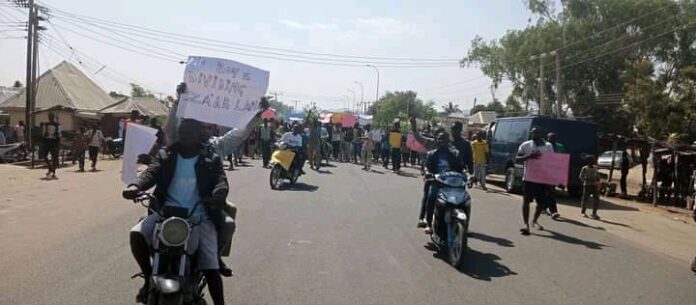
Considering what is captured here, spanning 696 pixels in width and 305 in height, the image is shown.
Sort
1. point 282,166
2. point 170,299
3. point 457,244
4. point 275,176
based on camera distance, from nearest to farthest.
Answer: point 170,299, point 457,244, point 275,176, point 282,166

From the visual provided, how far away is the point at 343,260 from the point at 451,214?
Result: 1.36m

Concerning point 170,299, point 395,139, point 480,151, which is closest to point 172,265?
point 170,299

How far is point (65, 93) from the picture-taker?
40.1m

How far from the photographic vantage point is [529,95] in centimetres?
5072

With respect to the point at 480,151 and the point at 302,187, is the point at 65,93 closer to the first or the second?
the point at 302,187

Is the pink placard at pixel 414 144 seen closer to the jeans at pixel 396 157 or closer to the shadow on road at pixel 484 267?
the shadow on road at pixel 484 267

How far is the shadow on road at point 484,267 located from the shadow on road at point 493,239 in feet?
3.11

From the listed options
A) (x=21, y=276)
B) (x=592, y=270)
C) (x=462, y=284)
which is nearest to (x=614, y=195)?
(x=592, y=270)

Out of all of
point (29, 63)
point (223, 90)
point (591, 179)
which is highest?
point (29, 63)

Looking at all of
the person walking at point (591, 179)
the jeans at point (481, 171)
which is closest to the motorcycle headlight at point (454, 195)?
the person walking at point (591, 179)

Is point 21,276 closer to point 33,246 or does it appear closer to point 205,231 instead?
point 33,246

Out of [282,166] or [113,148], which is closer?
[282,166]

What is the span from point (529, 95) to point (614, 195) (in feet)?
103

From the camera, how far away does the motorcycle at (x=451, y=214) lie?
25.0ft
